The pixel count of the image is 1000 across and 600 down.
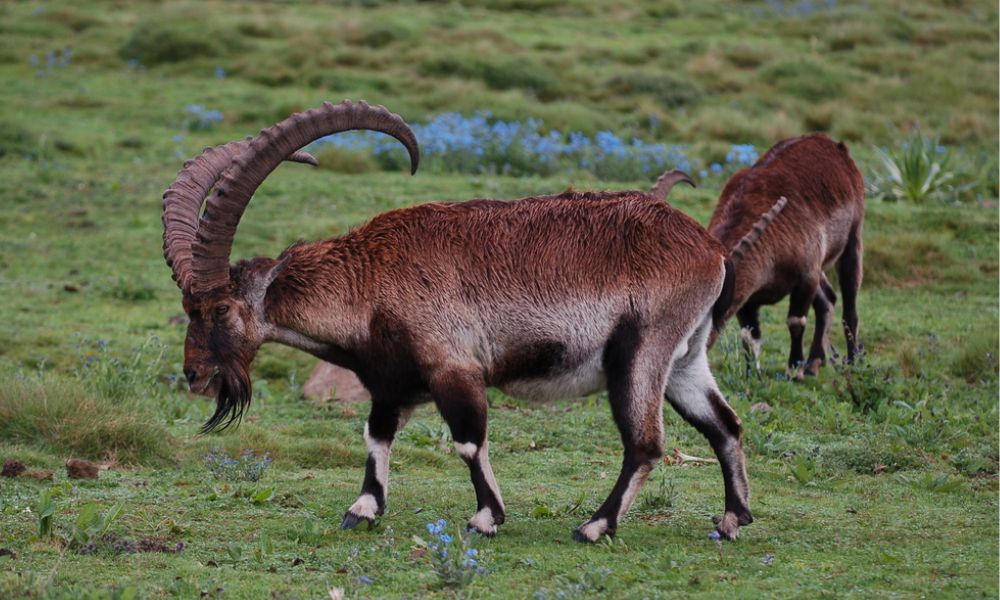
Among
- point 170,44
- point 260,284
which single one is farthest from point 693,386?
point 170,44

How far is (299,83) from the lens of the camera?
23406mm

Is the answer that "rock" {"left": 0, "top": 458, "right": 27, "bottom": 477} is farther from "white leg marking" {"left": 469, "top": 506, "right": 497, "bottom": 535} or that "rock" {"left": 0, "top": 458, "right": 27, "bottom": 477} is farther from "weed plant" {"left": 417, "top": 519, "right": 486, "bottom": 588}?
"weed plant" {"left": 417, "top": 519, "right": 486, "bottom": 588}

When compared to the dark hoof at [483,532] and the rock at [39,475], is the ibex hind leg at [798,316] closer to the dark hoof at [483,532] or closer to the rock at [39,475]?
the dark hoof at [483,532]

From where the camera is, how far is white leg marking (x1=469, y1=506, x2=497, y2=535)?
6.95m

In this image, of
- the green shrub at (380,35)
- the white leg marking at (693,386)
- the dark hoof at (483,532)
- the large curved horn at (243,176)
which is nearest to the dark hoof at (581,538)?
the dark hoof at (483,532)

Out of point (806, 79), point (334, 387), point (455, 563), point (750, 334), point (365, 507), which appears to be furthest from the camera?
point (806, 79)

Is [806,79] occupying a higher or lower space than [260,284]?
lower

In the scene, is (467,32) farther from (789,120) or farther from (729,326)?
(729,326)

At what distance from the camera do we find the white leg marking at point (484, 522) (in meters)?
6.95

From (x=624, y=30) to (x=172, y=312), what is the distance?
19724 mm

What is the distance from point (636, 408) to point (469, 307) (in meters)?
1.02

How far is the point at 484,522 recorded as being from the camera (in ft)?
22.9

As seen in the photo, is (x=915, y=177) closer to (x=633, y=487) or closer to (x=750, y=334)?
(x=750, y=334)

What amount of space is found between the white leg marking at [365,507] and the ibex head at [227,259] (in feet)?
2.64
